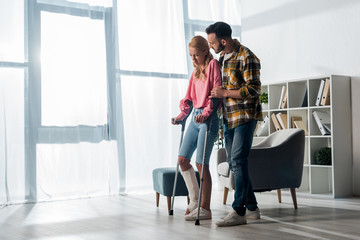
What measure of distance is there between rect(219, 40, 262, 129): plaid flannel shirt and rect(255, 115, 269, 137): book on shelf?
2.55 meters

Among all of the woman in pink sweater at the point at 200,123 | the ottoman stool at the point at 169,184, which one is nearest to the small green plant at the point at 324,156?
the ottoman stool at the point at 169,184

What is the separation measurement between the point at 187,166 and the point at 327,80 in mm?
2250

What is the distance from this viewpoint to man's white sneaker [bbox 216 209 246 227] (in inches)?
127

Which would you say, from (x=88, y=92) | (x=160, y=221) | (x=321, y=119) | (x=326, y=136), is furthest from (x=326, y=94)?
(x=88, y=92)

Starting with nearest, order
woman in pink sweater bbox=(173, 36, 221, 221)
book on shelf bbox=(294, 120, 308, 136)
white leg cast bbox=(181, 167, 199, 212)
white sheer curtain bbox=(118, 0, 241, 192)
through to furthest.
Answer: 1. woman in pink sweater bbox=(173, 36, 221, 221)
2. white leg cast bbox=(181, 167, 199, 212)
3. book on shelf bbox=(294, 120, 308, 136)
4. white sheer curtain bbox=(118, 0, 241, 192)

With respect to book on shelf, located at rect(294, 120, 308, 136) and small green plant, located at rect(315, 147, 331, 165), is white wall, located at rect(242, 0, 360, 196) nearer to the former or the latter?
small green plant, located at rect(315, 147, 331, 165)

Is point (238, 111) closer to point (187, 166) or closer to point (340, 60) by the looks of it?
point (187, 166)

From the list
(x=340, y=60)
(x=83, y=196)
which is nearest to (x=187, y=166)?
(x=83, y=196)

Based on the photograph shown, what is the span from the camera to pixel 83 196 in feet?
17.7

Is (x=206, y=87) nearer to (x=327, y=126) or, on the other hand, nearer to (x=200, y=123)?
(x=200, y=123)

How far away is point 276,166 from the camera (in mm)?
4230

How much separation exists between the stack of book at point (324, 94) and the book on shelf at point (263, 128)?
A: 753mm

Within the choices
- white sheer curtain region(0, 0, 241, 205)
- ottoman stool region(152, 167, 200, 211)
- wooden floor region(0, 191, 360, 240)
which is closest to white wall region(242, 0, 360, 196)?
white sheer curtain region(0, 0, 241, 205)

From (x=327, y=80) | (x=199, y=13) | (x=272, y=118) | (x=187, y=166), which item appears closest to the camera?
(x=187, y=166)
